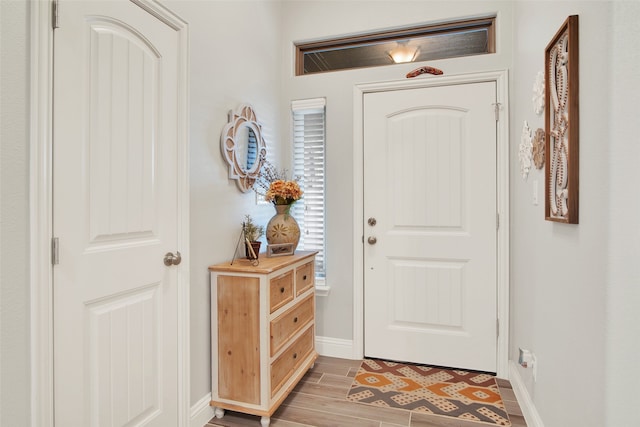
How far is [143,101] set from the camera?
1.60 meters

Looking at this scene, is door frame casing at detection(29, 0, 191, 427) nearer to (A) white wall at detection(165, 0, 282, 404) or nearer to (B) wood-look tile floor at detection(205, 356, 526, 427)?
(A) white wall at detection(165, 0, 282, 404)

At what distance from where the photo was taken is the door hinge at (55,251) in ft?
4.02

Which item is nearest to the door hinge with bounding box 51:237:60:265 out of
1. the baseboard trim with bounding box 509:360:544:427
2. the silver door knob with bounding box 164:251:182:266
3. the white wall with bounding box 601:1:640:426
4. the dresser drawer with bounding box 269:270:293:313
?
the silver door knob with bounding box 164:251:182:266

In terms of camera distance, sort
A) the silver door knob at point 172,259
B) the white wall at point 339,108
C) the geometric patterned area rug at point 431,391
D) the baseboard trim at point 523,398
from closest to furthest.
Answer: the silver door knob at point 172,259 → the baseboard trim at point 523,398 → the geometric patterned area rug at point 431,391 → the white wall at point 339,108

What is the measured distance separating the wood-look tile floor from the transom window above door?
241 centimetres

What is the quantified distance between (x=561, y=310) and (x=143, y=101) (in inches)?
78.8

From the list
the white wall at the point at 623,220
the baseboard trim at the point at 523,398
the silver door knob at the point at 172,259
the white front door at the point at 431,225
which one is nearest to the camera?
the white wall at the point at 623,220

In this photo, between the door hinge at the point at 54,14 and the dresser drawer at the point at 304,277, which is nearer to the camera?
the door hinge at the point at 54,14

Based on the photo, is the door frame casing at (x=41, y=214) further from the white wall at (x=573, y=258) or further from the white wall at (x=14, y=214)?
the white wall at (x=573, y=258)

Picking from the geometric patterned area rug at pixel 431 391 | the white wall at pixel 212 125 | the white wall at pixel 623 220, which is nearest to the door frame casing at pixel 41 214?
the white wall at pixel 212 125

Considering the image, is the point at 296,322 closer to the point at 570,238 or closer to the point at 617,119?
the point at 570,238

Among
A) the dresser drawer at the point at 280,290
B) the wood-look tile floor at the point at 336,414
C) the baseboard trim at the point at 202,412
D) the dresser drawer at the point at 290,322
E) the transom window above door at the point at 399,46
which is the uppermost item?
the transom window above door at the point at 399,46

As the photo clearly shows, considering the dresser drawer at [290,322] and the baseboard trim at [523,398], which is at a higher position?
the dresser drawer at [290,322]

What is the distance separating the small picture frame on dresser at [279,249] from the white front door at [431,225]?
0.72m
